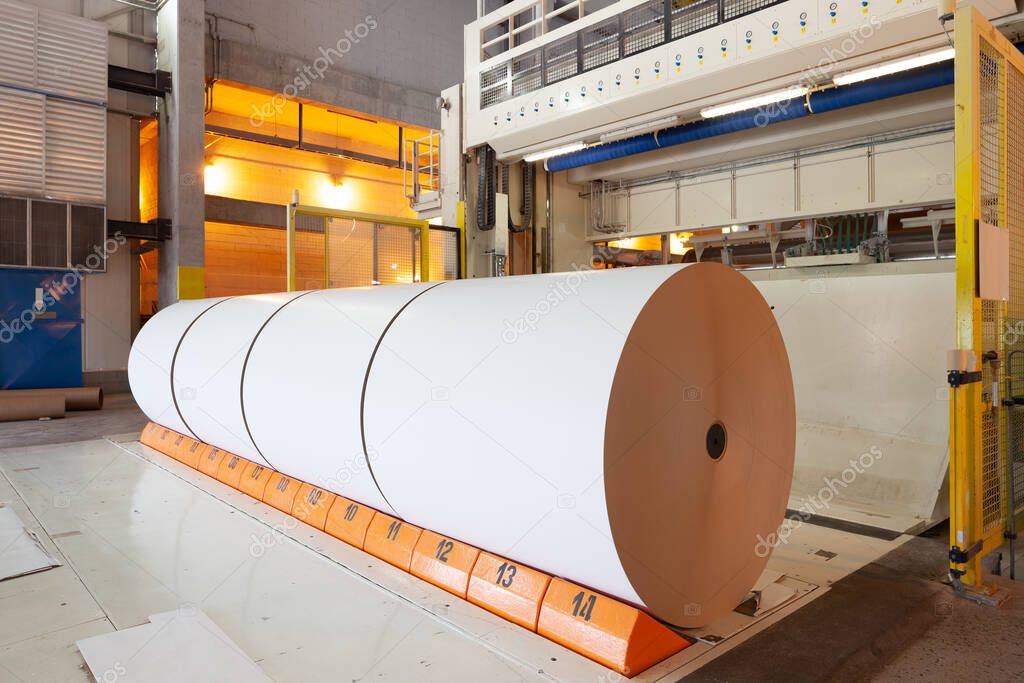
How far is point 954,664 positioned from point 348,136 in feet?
50.9

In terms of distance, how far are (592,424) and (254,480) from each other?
9.24 feet

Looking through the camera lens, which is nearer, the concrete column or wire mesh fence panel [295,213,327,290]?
the concrete column

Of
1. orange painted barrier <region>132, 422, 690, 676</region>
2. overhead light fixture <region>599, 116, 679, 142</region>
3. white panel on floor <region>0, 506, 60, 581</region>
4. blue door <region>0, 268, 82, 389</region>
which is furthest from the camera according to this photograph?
blue door <region>0, 268, 82, 389</region>

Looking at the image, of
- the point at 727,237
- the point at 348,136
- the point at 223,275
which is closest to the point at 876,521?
the point at 727,237

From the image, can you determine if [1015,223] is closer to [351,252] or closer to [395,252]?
[395,252]

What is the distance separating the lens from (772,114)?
5.07 metres

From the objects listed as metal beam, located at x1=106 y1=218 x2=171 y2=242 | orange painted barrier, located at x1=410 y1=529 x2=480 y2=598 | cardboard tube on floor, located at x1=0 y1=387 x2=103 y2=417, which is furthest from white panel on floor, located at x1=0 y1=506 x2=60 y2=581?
metal beam, located at x1=106 y1=218 x2=171 y2=242

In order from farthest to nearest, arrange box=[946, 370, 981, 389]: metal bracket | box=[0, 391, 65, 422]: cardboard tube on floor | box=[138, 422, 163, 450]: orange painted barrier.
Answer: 1. box=[0, 391, 65, 422]: cardboard tube on floor
2. box=[138, 422, 163, 450]: orange painted barrier
3. box=[946, 370, 981, 389]: metal bracket

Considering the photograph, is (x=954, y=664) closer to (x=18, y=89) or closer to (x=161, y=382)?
(x=161, y=382)

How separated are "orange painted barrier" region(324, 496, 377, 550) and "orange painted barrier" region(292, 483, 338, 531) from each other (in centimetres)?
4

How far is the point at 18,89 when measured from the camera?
327 inches

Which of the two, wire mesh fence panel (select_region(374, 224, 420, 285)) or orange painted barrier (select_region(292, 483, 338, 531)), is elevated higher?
wire mesh fence panel (select_region(374, 224, 420, 285))

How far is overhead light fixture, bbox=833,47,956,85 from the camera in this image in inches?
154

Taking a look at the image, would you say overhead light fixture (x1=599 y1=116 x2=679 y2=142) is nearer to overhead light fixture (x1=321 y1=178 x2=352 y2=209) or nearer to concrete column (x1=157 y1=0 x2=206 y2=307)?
concrete column (x1=157 y1=0 x2=206 y2=307)
